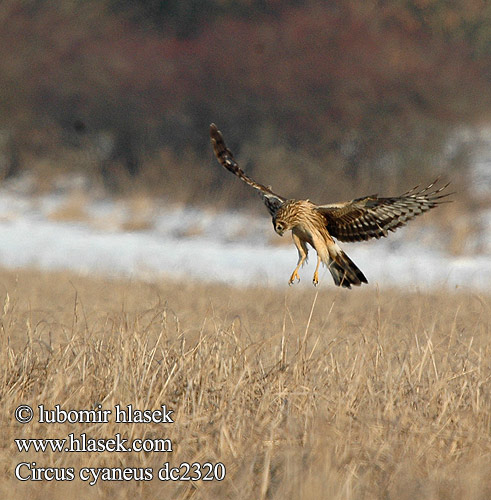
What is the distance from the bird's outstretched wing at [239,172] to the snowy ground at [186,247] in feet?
12.5

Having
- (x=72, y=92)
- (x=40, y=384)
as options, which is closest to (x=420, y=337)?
(x=40, y=384)

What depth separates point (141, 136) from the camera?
15711mm

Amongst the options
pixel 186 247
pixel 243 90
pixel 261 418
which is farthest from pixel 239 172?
pixel 243 90

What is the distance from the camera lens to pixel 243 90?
50.2ft

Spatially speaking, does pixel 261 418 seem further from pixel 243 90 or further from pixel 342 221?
pixel 243 90

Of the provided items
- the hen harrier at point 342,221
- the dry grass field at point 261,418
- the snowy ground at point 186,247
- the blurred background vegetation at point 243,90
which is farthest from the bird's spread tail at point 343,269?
the blurred background vegetation at point 243,90

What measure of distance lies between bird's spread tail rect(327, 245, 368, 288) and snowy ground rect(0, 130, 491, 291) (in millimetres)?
4306

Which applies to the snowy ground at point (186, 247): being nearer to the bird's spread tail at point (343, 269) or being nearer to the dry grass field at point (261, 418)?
the bird's spread tail at point (343, 269)

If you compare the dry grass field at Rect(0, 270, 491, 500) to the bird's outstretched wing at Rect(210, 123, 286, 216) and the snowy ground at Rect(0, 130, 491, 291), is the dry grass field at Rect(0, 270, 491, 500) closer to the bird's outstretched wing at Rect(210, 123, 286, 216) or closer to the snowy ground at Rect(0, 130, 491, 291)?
the bird's outstretched wing at Rect(210, 123, 286, 216)

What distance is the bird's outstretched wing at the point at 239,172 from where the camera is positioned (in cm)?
458

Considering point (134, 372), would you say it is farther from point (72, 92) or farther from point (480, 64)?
point (72, 92)

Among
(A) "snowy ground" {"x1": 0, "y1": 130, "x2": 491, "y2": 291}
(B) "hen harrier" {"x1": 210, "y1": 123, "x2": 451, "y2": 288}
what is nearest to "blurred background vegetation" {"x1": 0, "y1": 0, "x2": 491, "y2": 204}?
(A) "snowy ground" {"x1": 0, "y1": 130, "x2": 491, "y2": 291}

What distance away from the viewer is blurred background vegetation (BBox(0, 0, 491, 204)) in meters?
14.3

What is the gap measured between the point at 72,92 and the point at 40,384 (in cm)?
1276
